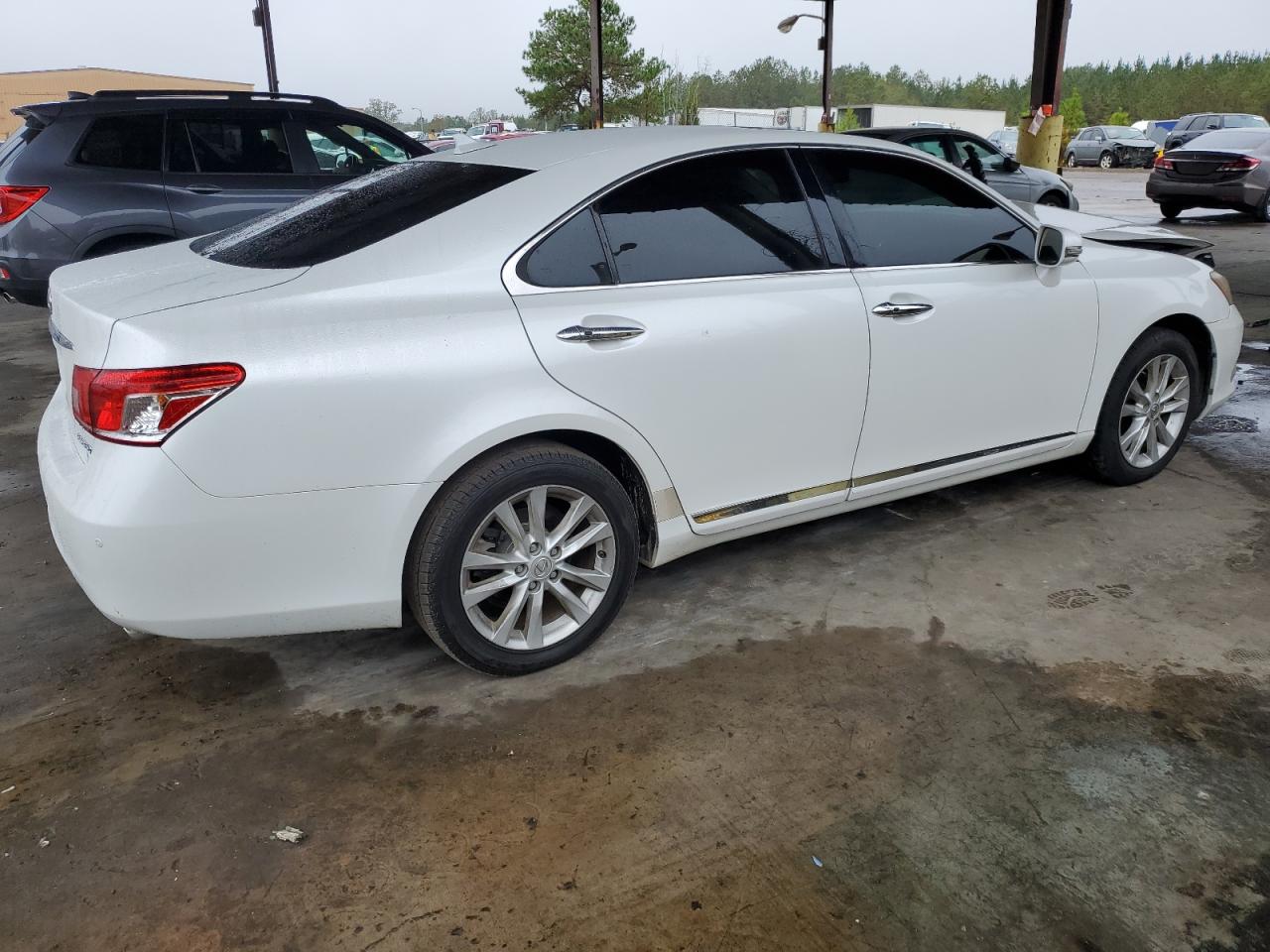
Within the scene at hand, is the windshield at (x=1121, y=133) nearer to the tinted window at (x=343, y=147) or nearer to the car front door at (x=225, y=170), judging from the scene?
the tinted window at (x=343, y=147)

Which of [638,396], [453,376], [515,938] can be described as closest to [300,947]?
[515,938]

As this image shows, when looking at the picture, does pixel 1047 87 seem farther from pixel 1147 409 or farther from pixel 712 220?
pixel 712 220

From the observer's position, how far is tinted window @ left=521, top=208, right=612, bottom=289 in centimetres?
281

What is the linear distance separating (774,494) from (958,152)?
9214 millimetres

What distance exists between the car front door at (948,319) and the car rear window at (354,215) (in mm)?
1249

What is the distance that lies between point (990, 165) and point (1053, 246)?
9868mm

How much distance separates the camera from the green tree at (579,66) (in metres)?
Result: 48.6

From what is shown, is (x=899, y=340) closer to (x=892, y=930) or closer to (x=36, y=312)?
(x=892, y=930)

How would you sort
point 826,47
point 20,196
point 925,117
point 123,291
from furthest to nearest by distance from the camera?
point 925,117
point 826,47
point 20,196
point 123,291

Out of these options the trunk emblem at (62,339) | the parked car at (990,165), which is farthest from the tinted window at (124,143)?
the parked car at (990,165)

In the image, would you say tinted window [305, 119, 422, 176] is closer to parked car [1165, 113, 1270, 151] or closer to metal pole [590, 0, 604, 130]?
metal pole [590, 0, 604, 130]

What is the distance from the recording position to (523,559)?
2.88 m

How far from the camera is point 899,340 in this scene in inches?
134

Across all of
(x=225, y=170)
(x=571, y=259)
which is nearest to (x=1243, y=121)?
(x=225, y=170)
